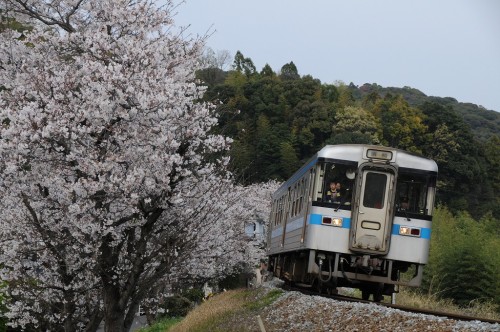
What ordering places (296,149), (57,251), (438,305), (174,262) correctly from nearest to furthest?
(57,251), (174,262), (438,305), (296,149)

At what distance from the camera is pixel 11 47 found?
12070 millimetres

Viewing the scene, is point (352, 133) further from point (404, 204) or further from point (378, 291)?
point (404, 204)

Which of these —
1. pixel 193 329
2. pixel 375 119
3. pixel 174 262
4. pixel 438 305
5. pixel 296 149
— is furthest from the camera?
pixel 375 119

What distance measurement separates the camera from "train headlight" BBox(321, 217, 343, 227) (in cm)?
1255

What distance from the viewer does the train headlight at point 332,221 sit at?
12.5 m

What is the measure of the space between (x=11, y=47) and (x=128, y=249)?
12.5 feet

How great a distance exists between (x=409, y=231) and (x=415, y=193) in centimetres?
67

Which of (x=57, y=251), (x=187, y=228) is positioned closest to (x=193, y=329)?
(x=187, y=228)

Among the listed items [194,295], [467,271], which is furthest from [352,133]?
[467,271]

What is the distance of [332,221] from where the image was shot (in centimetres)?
1259

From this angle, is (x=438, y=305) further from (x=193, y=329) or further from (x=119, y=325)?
(x=119, y=325)

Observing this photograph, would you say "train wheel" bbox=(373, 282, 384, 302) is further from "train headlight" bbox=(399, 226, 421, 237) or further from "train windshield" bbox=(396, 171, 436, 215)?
"train windshield" bbox=(396, 171, 436, 215)

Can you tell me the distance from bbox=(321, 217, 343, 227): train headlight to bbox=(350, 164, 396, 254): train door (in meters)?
0.22

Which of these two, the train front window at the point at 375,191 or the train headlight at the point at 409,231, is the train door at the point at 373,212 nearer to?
the train front window at the point at 375,191
